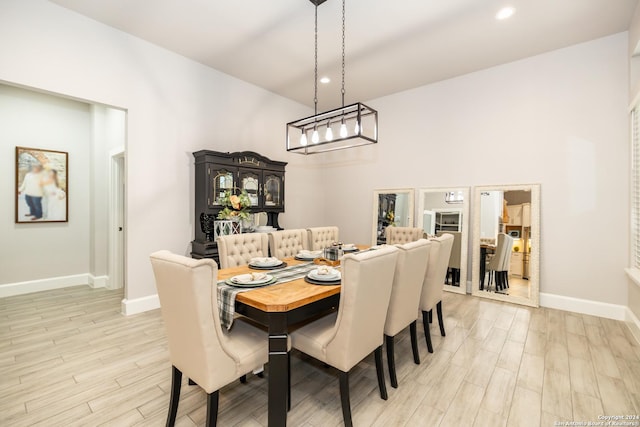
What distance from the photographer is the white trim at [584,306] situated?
320 centimetres

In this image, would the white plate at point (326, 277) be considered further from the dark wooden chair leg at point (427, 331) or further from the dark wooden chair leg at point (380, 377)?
the dark wooden chair leg at point (427, 331)

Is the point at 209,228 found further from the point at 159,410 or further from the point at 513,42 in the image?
the point at 513,42

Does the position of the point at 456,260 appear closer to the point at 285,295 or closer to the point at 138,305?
the point at 285,295

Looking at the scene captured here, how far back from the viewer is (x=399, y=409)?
1.79m

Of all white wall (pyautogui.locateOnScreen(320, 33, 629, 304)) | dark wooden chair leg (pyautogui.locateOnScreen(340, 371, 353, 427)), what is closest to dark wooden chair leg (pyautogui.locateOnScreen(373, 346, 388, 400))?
dark wooden chair leg (pyautogui.locateOnScreen(340, 371, 353, 427))

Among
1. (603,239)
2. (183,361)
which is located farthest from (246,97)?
(603,239)

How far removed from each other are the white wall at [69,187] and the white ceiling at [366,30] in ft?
7.08

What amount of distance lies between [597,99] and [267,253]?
413cm

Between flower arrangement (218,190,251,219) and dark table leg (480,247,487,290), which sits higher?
flower arrangement (218,190,251,219)

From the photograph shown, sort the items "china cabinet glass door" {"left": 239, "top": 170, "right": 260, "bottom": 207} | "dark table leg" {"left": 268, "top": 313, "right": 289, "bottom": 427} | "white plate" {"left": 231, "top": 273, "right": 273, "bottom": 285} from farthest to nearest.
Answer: "china cabinet glass door" {"left": 239, "top": 170, "right": 260, "bottom": 207} < "white plate" {"left": 231, "top": 273, "right": 273, "bottom": 285} < "dark table leg" {"left": 268, "top": 313, "right": 289, "bottom": 427}

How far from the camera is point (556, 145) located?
3555 millimetres

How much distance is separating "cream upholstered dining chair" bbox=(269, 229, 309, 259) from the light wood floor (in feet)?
3.58

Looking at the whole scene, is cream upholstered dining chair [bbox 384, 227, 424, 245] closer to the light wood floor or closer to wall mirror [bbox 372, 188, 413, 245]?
wall mirror [bbox 372, 188, 413, 245]

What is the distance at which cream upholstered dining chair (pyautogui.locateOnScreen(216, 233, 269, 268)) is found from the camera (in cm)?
262
